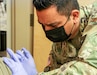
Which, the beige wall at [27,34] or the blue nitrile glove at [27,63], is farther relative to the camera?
the beige wall at [27,34]

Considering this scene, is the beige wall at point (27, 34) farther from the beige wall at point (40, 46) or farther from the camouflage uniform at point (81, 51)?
the camouflage uniform at point (81, 51)

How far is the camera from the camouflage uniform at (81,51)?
77 cm

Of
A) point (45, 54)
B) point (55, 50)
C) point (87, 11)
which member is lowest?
point (45, 54)

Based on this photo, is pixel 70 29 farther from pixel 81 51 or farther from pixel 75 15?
pixel 81 51

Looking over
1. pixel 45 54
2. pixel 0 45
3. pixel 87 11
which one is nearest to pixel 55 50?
pixel 87 11

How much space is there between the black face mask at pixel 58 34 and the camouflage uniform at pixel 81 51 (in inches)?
2.3

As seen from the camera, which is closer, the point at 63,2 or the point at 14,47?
the point at 63,2

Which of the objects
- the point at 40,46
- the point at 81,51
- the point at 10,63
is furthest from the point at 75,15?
the point at 40,46

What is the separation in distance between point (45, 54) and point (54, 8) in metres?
0.86

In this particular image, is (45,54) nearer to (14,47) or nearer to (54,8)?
(14,47)

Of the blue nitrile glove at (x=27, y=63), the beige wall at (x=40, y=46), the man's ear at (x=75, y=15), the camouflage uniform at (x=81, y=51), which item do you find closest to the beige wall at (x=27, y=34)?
the beige wall at (x=40, y=46)

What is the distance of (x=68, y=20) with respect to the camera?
3.40ft

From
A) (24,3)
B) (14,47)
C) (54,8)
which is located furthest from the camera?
(14,47)

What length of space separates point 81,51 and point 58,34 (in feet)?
0.88
